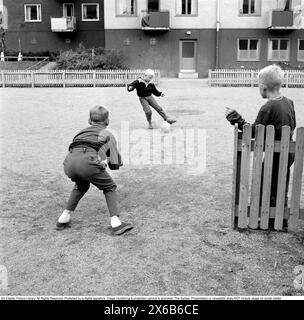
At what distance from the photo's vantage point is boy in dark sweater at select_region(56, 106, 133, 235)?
471 cm

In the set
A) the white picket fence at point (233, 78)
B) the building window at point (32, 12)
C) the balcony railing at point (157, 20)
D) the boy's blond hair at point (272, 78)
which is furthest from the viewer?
the building window at point (32, 12)

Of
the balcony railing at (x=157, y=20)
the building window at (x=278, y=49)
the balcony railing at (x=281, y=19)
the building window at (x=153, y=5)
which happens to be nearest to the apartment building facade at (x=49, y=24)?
the building window at (x=153, y=5)

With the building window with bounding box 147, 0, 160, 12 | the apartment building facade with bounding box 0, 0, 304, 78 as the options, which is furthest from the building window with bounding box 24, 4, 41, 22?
the building window with bounding box 147, 0, 160, 12

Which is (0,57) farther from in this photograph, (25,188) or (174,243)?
(174,243)

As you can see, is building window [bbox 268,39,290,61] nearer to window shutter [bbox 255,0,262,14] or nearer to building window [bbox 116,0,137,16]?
window shutter [bbox 255,0,262,14]

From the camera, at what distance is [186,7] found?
112ft

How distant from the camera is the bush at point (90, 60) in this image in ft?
101

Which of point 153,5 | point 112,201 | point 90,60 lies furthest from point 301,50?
point 112,201

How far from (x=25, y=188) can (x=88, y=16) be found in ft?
112

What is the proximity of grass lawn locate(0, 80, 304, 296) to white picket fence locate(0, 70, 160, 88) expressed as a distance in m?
18.0

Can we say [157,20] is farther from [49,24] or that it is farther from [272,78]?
[272,78]

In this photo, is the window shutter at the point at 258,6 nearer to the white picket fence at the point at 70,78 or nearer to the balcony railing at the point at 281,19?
the balcony railing at the point at 281,19

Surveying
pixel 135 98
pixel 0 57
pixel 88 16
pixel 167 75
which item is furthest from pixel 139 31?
pixel 135 98

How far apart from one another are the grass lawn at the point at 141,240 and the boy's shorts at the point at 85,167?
60cm
